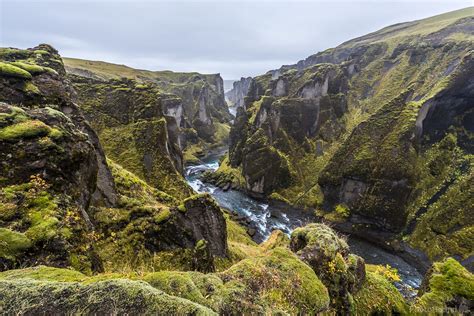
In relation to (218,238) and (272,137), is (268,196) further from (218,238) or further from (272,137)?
(218,238)

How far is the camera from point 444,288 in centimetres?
1752

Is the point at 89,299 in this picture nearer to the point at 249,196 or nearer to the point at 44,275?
the point at 44,275

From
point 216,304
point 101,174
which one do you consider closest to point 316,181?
point 101,174

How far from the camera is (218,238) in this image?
2825cm

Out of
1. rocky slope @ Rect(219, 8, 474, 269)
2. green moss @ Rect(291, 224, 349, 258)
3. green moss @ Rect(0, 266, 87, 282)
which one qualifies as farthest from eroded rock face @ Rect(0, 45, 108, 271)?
rocky slope @ Rect(219, 8, 474, 269)

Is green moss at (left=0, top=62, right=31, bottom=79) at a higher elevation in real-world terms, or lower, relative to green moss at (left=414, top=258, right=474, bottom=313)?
higher

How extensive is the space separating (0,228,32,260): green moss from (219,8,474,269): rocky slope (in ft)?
209

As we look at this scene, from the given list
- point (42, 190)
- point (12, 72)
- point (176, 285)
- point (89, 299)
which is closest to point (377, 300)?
point (176, 285)

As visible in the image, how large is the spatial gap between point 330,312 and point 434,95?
78.8m

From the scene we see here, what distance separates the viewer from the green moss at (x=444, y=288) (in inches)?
649

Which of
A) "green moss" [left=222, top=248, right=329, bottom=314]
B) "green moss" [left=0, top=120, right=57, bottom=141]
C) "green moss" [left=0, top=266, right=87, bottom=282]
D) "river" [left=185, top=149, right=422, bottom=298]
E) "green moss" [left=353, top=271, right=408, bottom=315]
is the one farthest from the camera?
"river" [left=185, top=149, right=422, bottom=298]

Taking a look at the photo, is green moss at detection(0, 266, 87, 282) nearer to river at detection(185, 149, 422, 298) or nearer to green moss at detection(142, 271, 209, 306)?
green moss at detection(142, 271, 209, 306)

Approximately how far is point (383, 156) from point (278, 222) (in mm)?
31669

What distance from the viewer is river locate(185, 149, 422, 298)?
49125 millimetres
